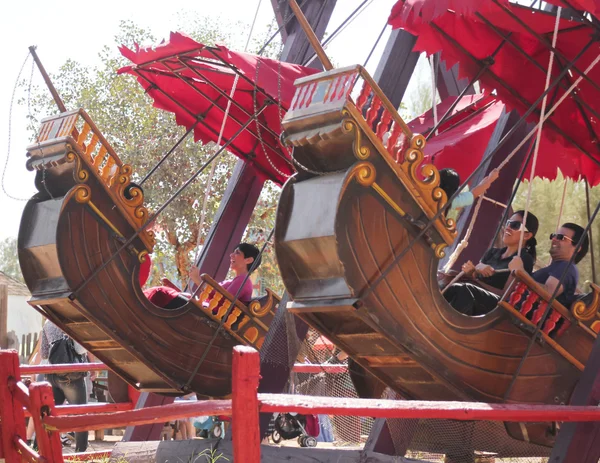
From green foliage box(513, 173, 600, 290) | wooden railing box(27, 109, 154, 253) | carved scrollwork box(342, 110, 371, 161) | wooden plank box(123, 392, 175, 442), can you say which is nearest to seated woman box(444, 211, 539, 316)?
carved scrollwork box(342, 110, 371, 161)

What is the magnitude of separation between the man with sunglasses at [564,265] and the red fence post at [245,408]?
111 inches

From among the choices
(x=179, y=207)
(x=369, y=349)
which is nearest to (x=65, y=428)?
(x=369, y=349)

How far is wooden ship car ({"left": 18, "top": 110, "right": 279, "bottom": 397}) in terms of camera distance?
581cm

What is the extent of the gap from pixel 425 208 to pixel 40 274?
2.62 meters

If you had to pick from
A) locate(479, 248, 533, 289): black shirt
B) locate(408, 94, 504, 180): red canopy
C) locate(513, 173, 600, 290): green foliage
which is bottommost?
locate(479, 248, 533, 289): black shirt

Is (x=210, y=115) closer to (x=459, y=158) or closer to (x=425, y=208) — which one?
(x=459, y=158)

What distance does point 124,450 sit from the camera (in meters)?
6.65

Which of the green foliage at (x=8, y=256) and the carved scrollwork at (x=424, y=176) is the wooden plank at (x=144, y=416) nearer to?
the carved scrollwork at (x=424, y=176)

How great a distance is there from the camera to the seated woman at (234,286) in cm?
671

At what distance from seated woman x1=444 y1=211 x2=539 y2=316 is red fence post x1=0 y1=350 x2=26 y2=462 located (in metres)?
2.40

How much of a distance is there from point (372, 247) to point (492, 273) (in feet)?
4.29

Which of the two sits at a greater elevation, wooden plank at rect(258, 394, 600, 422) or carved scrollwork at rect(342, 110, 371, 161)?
carved scrollwork at rect(342, 110, 371, 161)

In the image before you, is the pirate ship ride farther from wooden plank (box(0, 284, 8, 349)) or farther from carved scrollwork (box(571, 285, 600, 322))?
wooden plank (box(0, 284, 8, 349))

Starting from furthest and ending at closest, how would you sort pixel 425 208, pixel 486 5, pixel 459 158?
pixel 459 158
pixel 486 5
pixel 425 208
